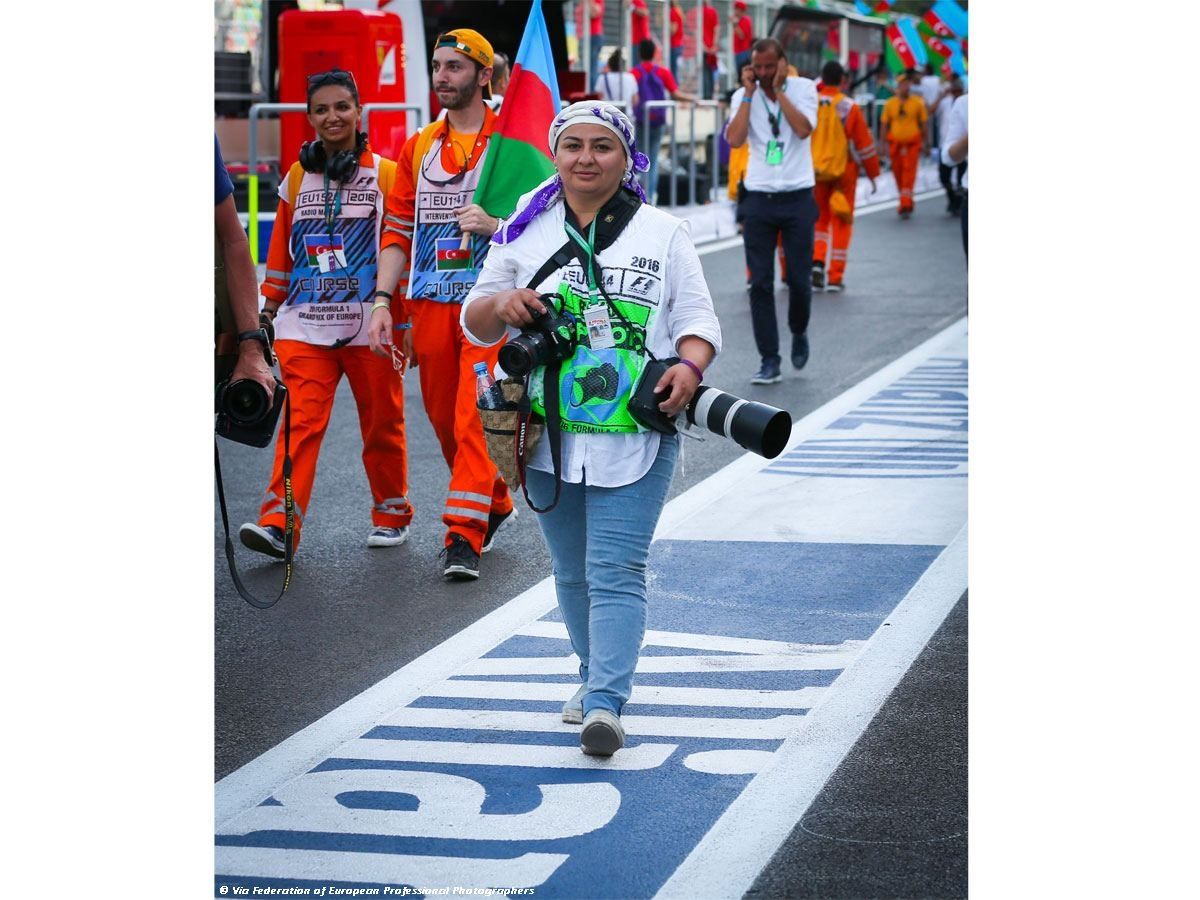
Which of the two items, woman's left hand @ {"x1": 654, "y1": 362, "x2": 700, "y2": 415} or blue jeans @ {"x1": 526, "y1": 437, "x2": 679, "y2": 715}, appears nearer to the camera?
woman's left hand @ {"x1": 654, "y1": 362, "x2": 700, "y2": 415}

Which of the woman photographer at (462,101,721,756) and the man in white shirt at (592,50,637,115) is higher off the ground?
the man in white shirt at (592,50,637,115)

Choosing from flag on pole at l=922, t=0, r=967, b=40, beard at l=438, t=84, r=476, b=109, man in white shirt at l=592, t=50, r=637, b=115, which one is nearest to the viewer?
beard at l=438, t=84, r=476, b=109

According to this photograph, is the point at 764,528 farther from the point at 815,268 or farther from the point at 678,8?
the point at 678,8

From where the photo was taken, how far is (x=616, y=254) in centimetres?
492

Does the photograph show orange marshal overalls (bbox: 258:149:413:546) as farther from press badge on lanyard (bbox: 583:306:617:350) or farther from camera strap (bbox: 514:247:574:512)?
press badge on lanyard (bbox: 583:306:617:350)

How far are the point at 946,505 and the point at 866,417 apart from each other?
2.33 meters

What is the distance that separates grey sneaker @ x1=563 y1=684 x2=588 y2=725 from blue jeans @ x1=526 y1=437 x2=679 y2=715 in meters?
0.25

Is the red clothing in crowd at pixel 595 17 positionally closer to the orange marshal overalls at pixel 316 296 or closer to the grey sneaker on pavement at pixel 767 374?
the grey sneaker on pavement at pixel 767 374

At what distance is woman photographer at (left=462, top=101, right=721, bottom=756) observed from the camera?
4.89 m

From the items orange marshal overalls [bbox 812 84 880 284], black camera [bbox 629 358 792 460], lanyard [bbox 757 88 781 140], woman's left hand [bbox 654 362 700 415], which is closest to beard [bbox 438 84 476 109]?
black camera [bbox 629 358 792 460]

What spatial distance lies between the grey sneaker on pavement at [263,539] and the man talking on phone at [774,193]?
15.2 feet

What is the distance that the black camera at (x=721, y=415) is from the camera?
461cm
